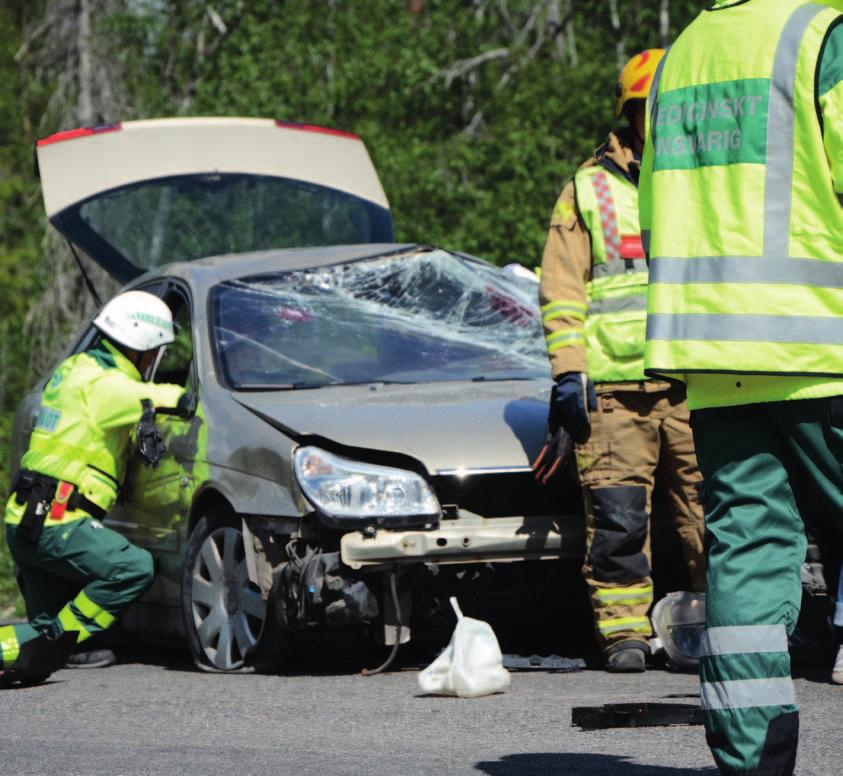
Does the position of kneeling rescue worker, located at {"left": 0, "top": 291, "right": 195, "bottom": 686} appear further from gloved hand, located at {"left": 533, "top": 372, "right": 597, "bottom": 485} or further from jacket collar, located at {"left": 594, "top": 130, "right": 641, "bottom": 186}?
jacket collar, located at {"left": 594, "top": 130, "right": 641, "bottom": 186}

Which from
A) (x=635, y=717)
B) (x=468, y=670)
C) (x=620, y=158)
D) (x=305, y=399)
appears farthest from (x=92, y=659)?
(x=635, y=717)

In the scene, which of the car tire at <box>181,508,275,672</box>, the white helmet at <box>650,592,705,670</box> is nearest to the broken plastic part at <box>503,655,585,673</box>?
the white helmet at <box>650,592,705,670</box>

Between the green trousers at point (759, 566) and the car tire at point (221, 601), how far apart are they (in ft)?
9.48

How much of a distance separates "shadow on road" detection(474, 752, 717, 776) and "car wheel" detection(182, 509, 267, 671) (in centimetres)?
202

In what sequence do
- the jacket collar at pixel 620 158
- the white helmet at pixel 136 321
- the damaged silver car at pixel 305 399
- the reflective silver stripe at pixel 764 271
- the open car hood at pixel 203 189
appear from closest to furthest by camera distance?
the reflective silver stripe at pixel 764 271, the damaged silver car at pixel 305 399, the jacket collar at pixel 620 158, the white helmet at pixel 136 321, the open car hood at pixel 203 189

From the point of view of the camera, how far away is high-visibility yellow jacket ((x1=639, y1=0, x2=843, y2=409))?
360 cm

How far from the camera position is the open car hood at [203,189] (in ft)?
27.8

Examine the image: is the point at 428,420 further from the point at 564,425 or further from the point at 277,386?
the point at 277,386

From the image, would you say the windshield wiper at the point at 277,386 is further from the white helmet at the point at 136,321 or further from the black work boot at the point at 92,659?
the black work boot at the point at 92,659

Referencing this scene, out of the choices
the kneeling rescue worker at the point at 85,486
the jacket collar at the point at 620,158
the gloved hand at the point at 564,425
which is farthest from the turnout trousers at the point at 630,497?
the kneeling rescue worker at the point at 85,486

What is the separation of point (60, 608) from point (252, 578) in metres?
1.18

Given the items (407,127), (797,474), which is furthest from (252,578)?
(407,127)

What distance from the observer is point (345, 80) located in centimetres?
1519

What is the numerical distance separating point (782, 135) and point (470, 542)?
263cm
